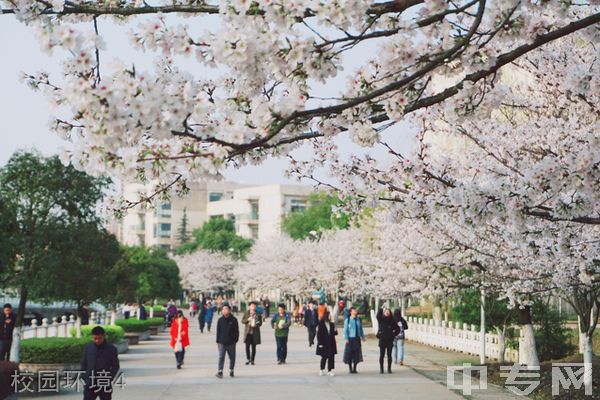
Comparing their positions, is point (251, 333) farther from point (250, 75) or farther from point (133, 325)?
point (250, 75)

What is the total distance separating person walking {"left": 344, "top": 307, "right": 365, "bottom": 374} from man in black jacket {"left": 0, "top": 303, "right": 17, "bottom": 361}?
24.5 feet

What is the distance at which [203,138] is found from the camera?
648 cm

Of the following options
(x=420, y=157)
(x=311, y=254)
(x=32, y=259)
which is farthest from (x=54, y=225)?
(x=311, y=254)

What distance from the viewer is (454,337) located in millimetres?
30172

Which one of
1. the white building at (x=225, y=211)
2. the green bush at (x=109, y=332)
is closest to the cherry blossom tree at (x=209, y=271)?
the white building at (x=225, y=211)

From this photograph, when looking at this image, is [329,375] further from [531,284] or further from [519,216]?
[519,216]

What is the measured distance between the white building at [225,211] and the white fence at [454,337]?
73.1m

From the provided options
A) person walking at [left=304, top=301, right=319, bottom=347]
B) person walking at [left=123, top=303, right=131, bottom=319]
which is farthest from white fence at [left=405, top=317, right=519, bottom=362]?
person walking at [left=123, top=303, right=131, bottom=319]

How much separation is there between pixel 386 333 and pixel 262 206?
355 feet

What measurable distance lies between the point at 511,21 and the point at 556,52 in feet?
19.6

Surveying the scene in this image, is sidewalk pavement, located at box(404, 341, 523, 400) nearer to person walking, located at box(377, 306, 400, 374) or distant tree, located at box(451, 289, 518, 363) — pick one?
person walking, located at box(377, 306, 400, 374)

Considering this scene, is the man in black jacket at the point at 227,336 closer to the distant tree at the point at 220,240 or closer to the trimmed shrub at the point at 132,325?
the trimmed shrub at the point at 132,325

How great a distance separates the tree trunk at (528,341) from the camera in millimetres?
21062

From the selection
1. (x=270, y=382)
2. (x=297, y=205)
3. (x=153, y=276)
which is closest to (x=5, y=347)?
(x=270, y=382)
